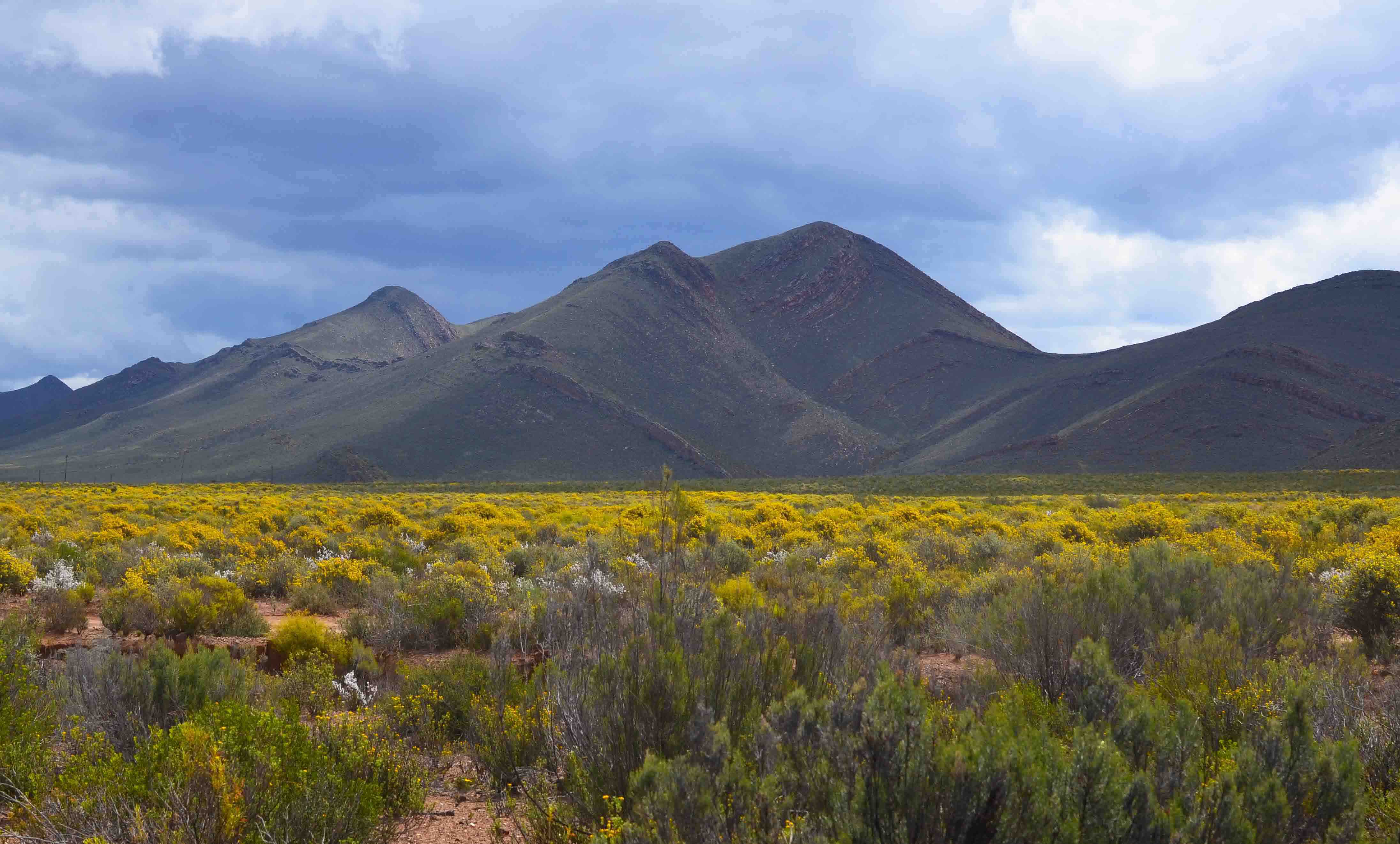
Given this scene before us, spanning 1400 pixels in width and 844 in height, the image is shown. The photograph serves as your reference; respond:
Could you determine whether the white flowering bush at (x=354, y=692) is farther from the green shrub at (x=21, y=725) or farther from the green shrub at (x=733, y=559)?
the green shrub at (x=733, y=559)

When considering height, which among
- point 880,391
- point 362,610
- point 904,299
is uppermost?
point 904,299

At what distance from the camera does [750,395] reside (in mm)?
108312

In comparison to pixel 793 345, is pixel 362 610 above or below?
below

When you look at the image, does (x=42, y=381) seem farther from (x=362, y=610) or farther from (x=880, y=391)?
(x=362, y=610)

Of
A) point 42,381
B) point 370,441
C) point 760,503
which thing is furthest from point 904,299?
point 42,381

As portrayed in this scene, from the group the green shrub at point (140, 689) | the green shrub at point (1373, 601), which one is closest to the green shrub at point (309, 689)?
the green shrub at point (140, 689)

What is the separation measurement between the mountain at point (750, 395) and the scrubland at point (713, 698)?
227ft

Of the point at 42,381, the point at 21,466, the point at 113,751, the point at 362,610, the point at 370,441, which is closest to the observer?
the point at 113,751

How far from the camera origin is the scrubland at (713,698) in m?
2.76

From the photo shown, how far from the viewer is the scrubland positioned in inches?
109

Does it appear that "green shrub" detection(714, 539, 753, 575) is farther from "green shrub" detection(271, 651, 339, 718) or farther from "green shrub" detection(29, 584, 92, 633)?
"green shrub" detection(29, 584, 92, 633)

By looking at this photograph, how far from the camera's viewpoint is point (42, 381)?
193625 mm

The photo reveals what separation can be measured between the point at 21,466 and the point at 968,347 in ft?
410

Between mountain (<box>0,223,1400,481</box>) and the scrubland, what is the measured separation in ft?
227
